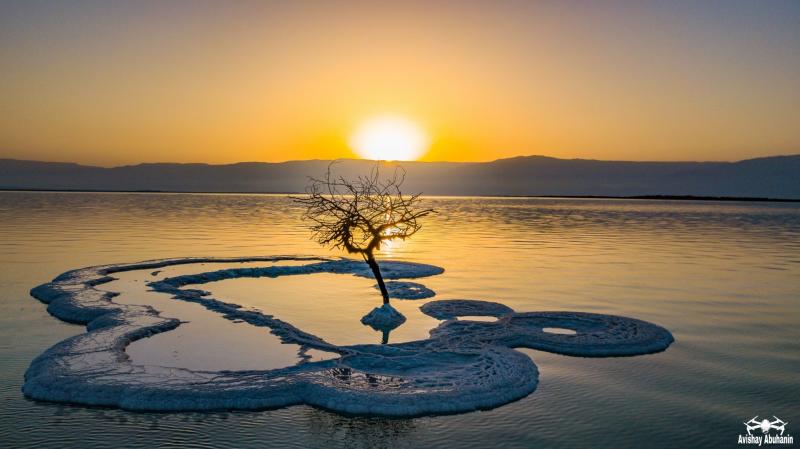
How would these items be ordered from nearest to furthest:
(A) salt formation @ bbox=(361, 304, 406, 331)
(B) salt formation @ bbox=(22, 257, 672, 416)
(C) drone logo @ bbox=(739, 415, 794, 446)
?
(C) drone logo @ bbox=(739, 415, 794, 446) → (B) salt formation @ bbox=(22, 257, 672, 416) → (A) salt formation @ bbox=(361, 304, 406, 331)

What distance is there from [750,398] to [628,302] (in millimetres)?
10643

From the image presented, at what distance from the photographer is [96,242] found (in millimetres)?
41750

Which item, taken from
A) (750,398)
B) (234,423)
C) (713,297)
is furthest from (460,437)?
(713,297)

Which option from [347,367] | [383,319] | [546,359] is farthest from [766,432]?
[383,319]

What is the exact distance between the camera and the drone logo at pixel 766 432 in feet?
31.5

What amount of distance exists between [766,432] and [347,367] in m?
8.72

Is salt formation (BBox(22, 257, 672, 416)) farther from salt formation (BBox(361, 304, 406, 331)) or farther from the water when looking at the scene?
salt formation (BBox(361, 304, 406, 331))

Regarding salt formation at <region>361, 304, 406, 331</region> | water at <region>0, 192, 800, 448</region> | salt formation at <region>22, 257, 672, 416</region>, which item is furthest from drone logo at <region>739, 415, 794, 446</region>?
salt formation at <region>361, 304, 406, 331</region>

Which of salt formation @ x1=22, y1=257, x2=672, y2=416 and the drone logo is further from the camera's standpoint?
salt formation @ x1=22, y1=257, x2=672, y2=416

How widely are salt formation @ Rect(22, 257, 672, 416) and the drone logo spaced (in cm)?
411

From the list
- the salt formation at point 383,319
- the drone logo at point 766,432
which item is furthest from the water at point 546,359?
the salt formation at point 383,319

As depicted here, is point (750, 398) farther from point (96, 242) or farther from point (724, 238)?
point (724, 238)

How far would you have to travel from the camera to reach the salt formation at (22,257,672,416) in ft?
36.2

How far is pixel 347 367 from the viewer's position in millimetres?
13258
